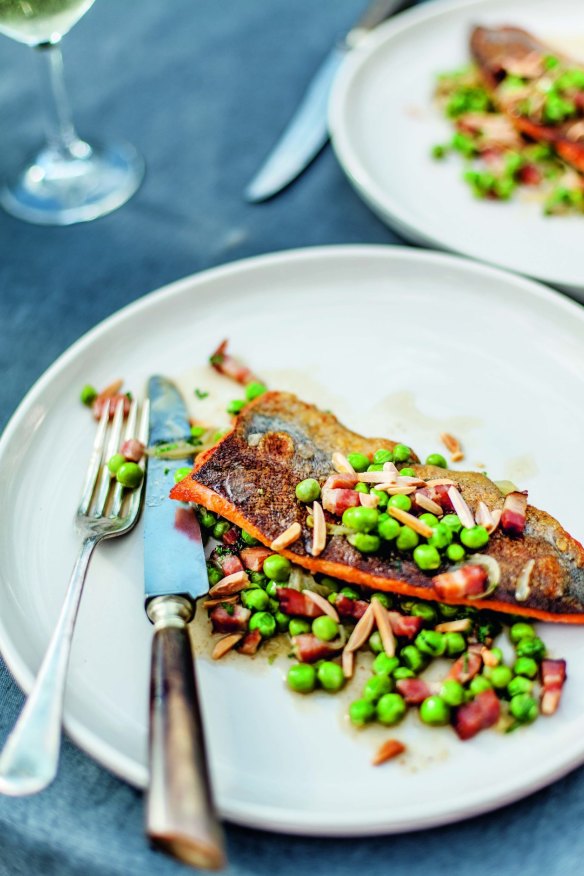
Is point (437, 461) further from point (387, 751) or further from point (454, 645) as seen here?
point (387, 751)

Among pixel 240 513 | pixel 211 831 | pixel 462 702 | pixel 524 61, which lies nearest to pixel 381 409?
pixel 240 513

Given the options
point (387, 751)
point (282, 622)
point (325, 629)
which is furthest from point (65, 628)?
point (387, 751)

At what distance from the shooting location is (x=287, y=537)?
106 inches

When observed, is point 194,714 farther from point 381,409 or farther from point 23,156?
point 23,156

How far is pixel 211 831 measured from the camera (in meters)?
1.83

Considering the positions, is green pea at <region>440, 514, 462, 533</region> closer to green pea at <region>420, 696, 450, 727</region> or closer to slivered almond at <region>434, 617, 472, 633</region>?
slivered almond at <region>434, 617, 472, 633</region>

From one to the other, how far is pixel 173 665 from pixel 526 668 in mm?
995

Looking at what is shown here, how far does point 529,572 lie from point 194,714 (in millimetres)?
1107

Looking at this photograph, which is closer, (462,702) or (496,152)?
(462,702)

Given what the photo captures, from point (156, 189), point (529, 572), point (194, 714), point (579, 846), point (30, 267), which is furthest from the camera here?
point (156, 189)

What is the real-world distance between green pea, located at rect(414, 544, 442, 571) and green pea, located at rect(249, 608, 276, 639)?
0.48 meters

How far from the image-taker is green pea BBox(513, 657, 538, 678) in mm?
2439

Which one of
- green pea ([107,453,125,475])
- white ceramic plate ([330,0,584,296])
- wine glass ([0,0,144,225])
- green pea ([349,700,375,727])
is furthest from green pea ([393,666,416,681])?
wine glass ([0,0,144,225])

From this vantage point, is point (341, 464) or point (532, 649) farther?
point (341, 464)
